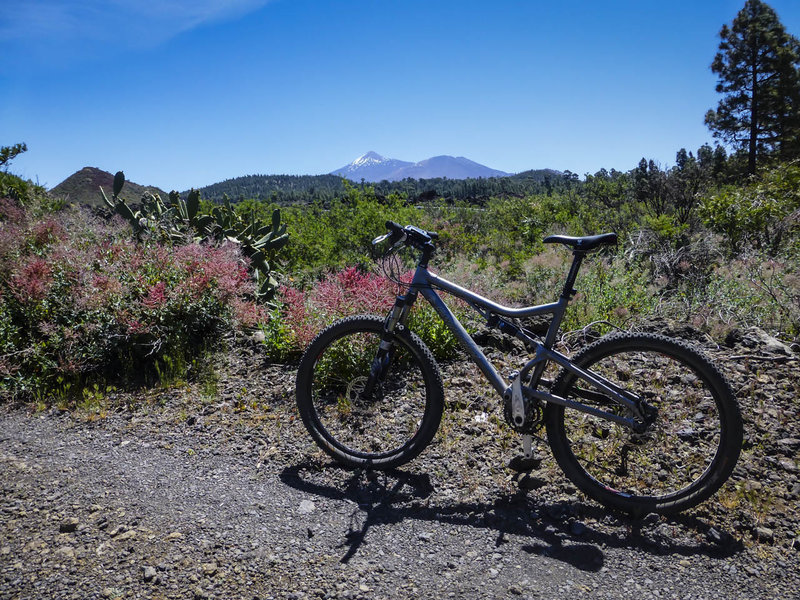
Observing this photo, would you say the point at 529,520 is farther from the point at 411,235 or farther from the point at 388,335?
the point at 411,235

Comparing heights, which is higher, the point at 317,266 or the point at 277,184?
the point at 277,184

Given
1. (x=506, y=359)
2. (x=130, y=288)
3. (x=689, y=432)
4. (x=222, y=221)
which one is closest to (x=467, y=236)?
(x=222, y=221)

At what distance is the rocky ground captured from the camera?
226 cm

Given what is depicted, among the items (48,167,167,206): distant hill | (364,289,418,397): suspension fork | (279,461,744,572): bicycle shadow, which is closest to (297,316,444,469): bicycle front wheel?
(364,289,418,397): suspension fork

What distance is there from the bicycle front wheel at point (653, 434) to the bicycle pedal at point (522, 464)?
252 millimetres

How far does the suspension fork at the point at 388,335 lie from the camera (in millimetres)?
3059

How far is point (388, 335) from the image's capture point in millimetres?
3105

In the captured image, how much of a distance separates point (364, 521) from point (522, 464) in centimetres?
100

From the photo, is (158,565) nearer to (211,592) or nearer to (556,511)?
(211,592)

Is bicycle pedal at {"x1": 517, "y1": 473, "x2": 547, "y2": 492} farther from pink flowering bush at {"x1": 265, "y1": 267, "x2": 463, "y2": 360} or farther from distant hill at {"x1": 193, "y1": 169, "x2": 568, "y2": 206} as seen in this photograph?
distant hill at {"x1": 193, "y1": 169, "x2": 568, "y2": 206}

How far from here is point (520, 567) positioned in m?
2.37

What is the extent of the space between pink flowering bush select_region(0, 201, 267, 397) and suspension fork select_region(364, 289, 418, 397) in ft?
8.00

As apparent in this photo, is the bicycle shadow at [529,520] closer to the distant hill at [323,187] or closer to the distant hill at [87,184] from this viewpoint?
the distant hill at [87,184]

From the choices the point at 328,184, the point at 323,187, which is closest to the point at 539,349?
the point at 323,187
